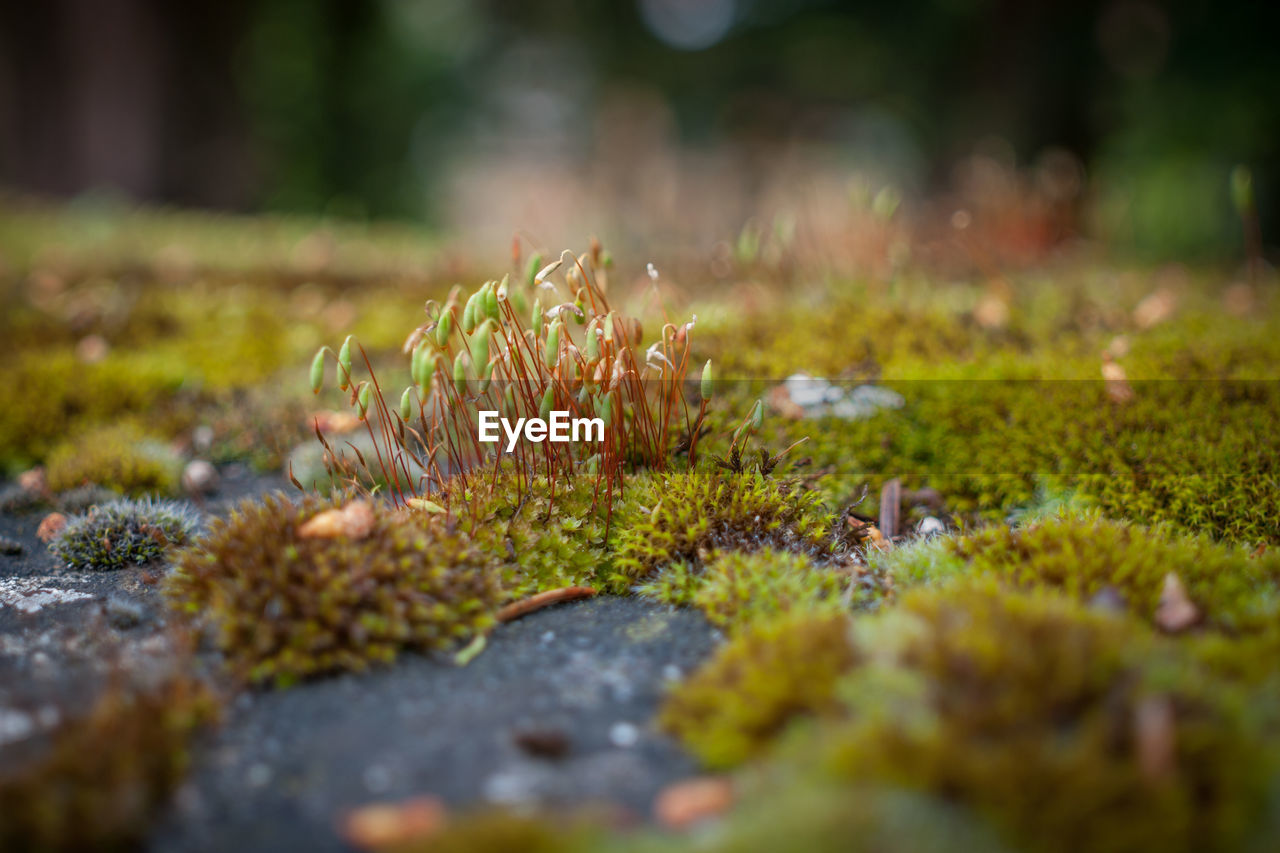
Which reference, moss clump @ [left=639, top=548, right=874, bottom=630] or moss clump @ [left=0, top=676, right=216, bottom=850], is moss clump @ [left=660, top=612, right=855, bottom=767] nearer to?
moss clump @ [left=639, top=548, right=874, bottom=630]

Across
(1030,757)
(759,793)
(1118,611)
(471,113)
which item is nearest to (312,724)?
(759,793)

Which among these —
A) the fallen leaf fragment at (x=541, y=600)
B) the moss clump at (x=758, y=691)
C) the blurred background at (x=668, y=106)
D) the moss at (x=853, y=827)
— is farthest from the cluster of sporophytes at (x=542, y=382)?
the blurred background at (x=668, y=106)

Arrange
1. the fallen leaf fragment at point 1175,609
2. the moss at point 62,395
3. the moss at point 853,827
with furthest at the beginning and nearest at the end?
the moss at point 62,395
the fallen leaf fragment at point 1175,609
the moss at point 853,827

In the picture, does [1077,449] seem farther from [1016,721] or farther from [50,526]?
[50,526]

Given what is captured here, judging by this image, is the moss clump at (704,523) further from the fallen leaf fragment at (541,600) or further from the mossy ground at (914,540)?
the fallen leaf fragment at (541,600)

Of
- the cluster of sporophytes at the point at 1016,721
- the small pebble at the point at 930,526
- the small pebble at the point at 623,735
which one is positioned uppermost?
the cluster of sporophytes at the point at 1016,721

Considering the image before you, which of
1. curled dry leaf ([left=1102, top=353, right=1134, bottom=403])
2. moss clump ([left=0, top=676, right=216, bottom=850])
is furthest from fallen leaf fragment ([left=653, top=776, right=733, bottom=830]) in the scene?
curled dry leaf ([left=1102, top=353, right=1134, bottom=403])
